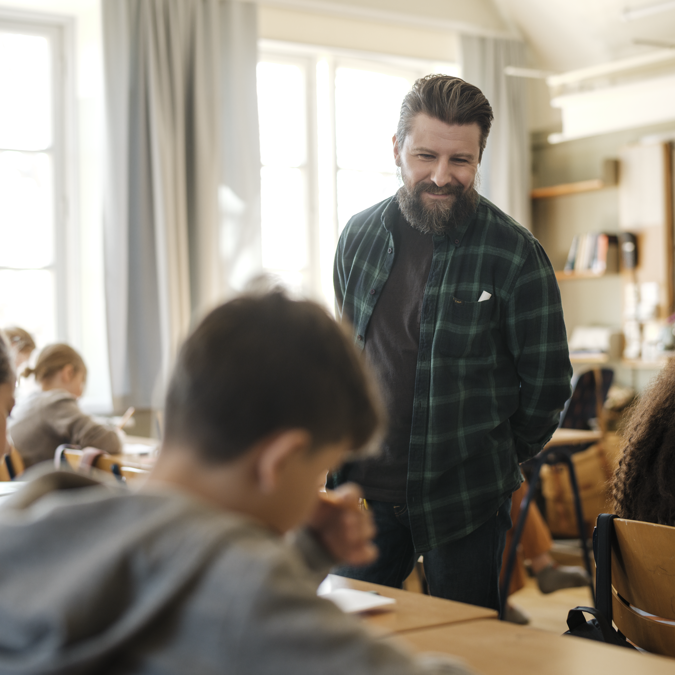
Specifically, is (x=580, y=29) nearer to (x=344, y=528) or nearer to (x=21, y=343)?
(x=21, y=343)

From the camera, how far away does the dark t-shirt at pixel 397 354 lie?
172cm

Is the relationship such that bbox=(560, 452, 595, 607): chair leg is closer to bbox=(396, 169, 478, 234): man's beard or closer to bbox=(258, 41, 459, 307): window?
bbox=(396, 169, 478, 234): man's beard

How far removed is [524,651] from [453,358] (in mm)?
812

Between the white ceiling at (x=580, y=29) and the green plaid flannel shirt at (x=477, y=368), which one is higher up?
the white ceiling at (x=580, y=29)

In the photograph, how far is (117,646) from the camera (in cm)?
56

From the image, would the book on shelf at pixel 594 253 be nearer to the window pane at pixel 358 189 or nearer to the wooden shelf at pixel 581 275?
the wooden shelf at pixel 581 275

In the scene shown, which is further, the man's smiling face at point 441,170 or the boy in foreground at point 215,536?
the man's smiling face at point 441,170

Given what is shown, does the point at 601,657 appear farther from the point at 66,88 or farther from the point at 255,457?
the point at 66,88

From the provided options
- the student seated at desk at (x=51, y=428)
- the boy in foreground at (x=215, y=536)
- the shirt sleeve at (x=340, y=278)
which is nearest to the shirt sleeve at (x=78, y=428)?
the student seated at desk at (x=51, y=428)

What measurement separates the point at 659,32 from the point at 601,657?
549 cm

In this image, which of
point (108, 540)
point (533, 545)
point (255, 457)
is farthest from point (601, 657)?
point (533, 545)

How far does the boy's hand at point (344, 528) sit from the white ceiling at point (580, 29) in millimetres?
5154

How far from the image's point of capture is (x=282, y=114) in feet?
18.3

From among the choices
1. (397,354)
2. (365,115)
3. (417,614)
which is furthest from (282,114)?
(417,614)
